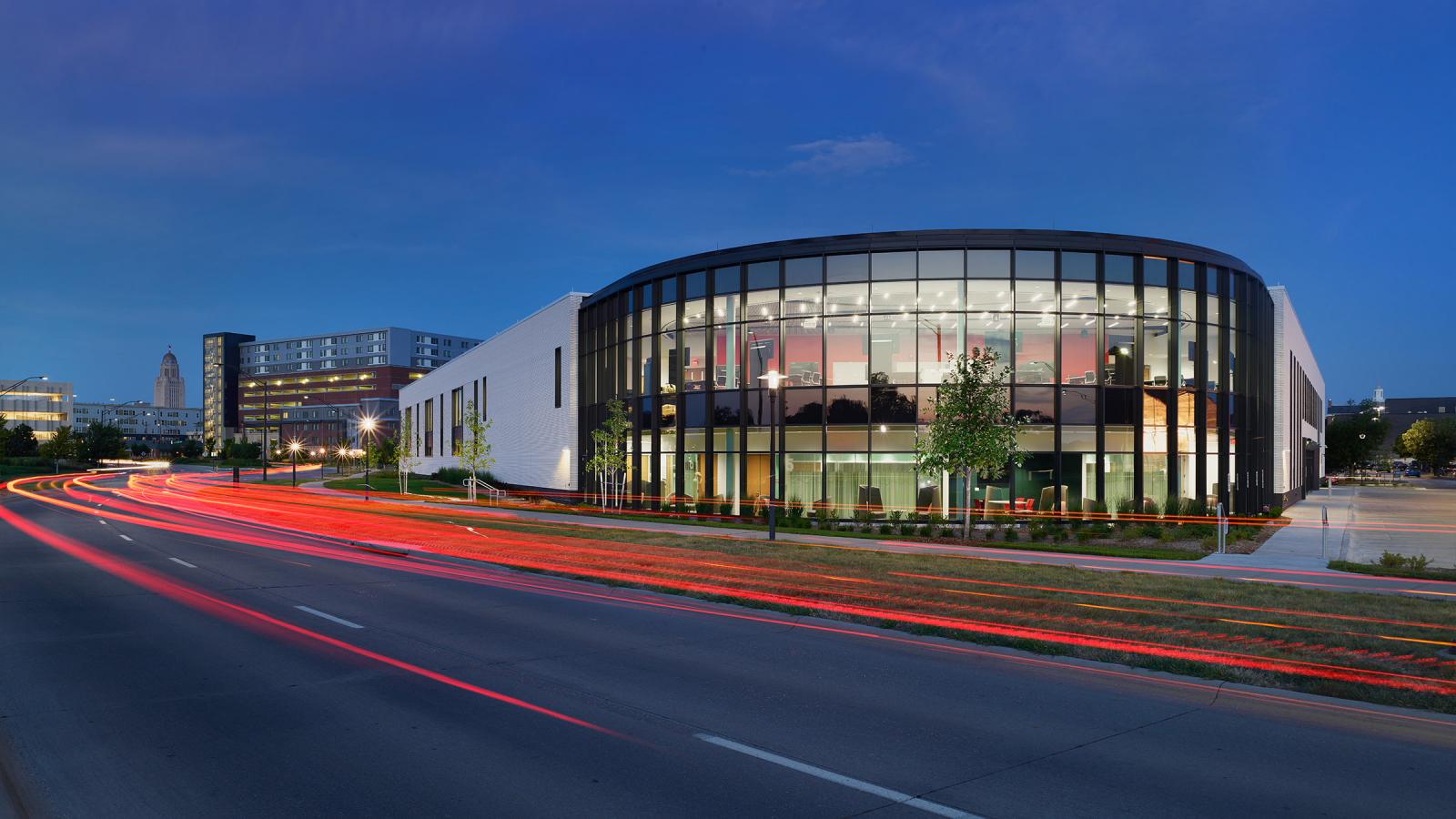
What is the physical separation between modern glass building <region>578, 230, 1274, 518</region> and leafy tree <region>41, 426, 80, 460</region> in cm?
12026

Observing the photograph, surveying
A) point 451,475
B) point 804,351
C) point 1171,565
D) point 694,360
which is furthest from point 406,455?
point 1171,565

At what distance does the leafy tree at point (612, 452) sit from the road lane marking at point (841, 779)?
32531mm

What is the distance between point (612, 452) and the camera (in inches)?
1585

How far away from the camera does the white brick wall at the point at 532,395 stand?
1913 inches

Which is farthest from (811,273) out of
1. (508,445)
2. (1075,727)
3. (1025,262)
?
(508,445)

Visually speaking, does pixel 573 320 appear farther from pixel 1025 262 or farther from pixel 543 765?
pixel 543 765

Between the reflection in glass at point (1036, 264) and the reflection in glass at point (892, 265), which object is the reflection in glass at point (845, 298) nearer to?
the reflection in glass at point (892, 265)

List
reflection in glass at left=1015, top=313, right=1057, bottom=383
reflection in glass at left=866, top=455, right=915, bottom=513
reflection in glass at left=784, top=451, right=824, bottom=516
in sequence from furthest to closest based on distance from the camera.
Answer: reflection in glass at left=784, top=451, right=824, bottom=516 → reflection in glass at left=866, top=455, right=915, bottom=513 → reflection in glass at left=1015, top=313, right=1057, bottom=383

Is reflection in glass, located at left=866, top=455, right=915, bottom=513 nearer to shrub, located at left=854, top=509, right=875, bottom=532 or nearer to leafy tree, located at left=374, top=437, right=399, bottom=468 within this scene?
shrub, located at left=854, top=509, right=875, bottom=532

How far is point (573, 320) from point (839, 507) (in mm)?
21947

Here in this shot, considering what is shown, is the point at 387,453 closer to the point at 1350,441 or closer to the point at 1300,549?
the point at 1300,549

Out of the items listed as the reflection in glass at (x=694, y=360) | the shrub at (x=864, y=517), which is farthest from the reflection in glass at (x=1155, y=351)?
the reflection in glass at (x=694, y=360)

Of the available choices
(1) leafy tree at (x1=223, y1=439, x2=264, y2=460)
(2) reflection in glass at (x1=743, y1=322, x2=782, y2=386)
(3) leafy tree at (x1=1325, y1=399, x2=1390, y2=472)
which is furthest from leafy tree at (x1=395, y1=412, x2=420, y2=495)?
(3) leafy tree at (x1=1325, y1=399, x2=1390, y2=472)

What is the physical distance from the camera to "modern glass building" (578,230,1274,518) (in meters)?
33.0
